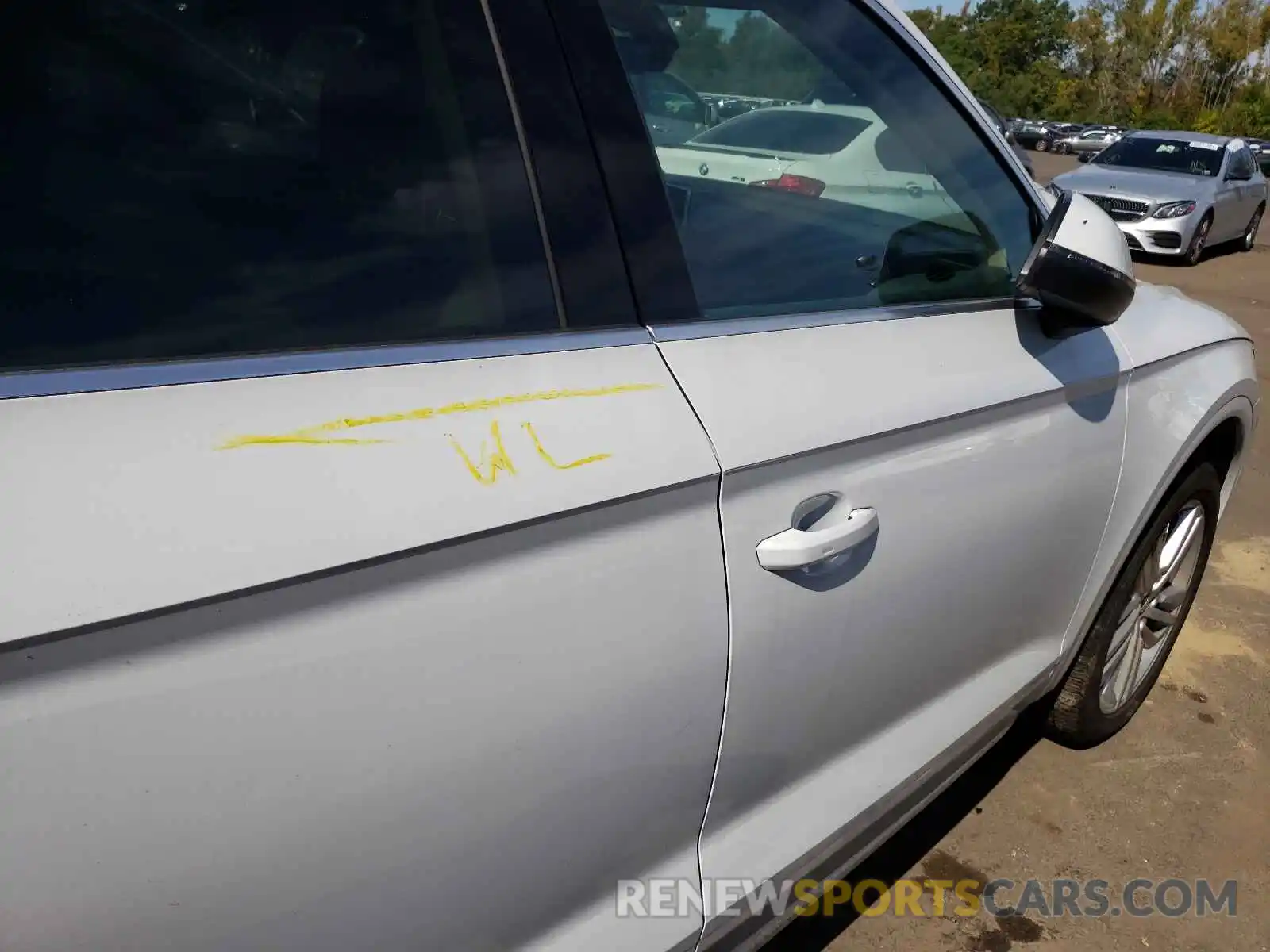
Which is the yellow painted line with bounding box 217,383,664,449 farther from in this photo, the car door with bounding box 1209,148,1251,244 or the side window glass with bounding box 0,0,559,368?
the car door with bounding box 1209,148,1251,244

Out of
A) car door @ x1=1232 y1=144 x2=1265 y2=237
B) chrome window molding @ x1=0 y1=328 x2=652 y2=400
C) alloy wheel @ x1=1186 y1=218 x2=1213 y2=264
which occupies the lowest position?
alloy wheel @ x1=1186 y1=218 x2=1213 y2=264

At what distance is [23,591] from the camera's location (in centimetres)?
85

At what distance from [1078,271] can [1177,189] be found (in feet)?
39.8

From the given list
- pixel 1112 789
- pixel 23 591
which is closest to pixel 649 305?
pixel 23 591

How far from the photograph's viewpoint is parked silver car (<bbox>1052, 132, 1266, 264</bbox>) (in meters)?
11.9

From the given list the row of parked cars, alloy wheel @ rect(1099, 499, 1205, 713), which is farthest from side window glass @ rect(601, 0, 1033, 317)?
the row of parked cars

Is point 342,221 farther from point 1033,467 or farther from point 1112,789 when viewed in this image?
point 1112,789

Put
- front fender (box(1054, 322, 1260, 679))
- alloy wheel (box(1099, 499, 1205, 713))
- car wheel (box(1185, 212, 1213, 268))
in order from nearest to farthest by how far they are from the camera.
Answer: front fender (box(1054, 322, 1260, 679)) → alloy wheel (box(1099, 499, 1205, 713)) → car wheel (box(1185, 212, 1213, 268))

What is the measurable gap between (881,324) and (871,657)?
0.53m

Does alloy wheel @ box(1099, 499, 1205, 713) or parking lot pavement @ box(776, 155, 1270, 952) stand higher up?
alloy wheel @ box(1099, 499, 1205, 713)

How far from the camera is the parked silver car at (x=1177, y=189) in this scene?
1188 centimetres

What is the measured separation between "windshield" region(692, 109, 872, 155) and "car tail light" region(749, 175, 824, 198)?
83 mm

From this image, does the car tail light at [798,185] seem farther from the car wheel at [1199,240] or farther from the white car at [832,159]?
the car wheel at [1199,240]

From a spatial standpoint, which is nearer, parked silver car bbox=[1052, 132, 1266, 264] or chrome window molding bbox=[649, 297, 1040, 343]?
chrome window molding bbox=[649, 297, 1040, 343]
